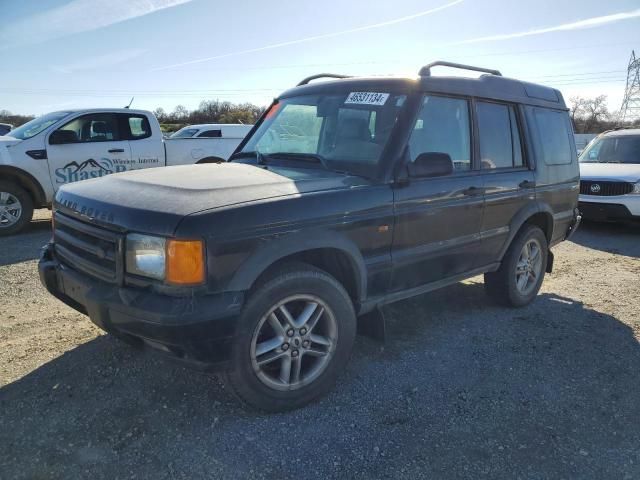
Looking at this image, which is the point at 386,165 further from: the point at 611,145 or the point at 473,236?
the point at 611,145

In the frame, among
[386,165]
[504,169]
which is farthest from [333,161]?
[504,169]

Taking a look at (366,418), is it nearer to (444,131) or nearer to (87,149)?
(444,131)

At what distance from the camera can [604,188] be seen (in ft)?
28.5

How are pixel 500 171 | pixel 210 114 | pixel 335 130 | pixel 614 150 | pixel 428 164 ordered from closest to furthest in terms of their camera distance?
pixel 428 164 → pixel 335 130 → pixel 500 171 → pixel 614 150 → pixel 210 114

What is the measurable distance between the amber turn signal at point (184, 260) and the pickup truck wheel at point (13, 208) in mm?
6330

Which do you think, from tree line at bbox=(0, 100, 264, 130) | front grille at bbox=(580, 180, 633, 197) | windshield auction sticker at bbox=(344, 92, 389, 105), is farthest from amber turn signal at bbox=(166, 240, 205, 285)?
tree line at bbox=(0, 100, 264, 130)

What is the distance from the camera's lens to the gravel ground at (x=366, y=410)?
2.54 metres

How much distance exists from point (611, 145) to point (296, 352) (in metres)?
9.57

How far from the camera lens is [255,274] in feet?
8.55

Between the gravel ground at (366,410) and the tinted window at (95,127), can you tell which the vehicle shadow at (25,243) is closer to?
the tinted window at (95,127)

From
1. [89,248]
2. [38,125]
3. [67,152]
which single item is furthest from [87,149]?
[89,248]

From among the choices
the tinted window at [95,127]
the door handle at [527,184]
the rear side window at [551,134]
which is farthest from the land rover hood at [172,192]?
the tinted window at [95,127]

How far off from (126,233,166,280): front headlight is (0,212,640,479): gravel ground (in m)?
0.90

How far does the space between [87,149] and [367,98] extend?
6.07 meters
